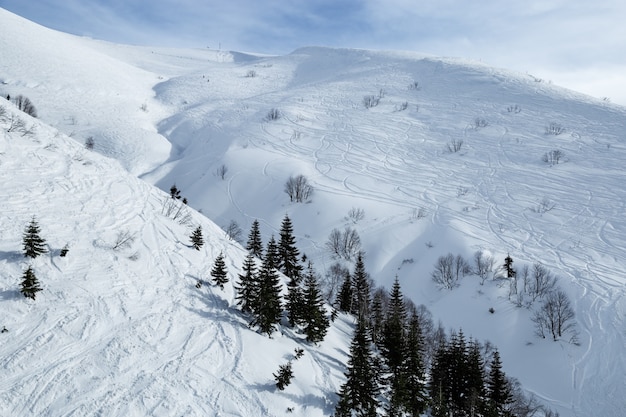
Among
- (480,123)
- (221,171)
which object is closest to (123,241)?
(221,171)

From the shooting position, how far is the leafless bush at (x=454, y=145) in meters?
77.6

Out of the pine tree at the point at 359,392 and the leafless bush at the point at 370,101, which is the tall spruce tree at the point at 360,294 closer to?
the pine tree at the point at 359,392

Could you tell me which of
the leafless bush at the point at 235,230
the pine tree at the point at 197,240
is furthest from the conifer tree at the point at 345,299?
the pine tree at the point at 197,240

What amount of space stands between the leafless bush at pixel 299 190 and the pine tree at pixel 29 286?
50316 mm

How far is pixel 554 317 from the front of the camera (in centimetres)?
3572

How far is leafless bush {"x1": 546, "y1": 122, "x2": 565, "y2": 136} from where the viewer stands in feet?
253

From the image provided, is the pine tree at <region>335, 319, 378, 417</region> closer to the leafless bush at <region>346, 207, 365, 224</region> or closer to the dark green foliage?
the dark green foliage

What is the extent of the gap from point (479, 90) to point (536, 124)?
27414 millimetres

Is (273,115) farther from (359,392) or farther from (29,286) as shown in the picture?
(29,286)

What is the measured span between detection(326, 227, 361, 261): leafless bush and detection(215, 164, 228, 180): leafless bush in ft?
94.9

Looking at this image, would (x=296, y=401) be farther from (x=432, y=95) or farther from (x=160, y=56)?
(x=160, y=56)

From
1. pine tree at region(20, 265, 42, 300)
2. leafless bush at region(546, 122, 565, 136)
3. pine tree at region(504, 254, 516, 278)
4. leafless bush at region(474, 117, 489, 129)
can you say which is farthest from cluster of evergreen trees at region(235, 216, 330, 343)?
leafless bush at region(474, 117, 489, 129)

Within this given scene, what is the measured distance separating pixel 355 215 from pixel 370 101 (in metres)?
58.0

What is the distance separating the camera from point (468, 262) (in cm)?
4566
